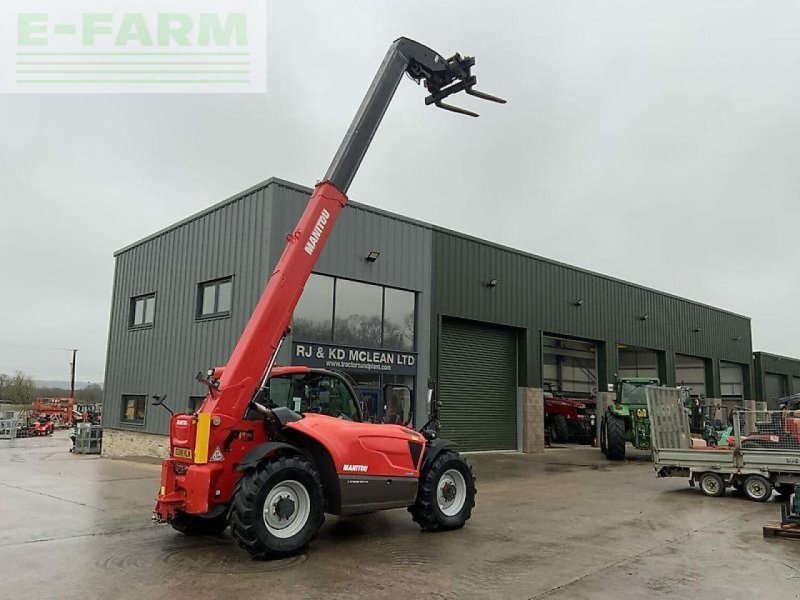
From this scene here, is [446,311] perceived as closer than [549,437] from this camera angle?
Yes

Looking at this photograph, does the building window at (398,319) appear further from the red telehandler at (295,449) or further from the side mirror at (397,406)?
the red telehandler at (295,449)

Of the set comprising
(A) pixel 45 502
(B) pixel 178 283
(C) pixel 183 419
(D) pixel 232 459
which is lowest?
(A) pixel 45 502

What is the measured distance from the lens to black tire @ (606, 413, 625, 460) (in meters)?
18.0

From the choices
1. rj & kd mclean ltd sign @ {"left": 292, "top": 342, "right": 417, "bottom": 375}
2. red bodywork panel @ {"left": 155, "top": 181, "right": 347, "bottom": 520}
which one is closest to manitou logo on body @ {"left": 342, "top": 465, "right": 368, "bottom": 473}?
red bodywork panel @ {"left": 155, "top": 181, "right": 347, "bottom": 520}

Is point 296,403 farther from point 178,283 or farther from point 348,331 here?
point 178,283

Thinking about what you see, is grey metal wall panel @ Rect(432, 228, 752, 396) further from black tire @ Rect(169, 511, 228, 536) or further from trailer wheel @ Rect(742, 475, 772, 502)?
black tire @ Rect(169, 511, 228, 536)

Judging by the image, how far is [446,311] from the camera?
18.0 meters

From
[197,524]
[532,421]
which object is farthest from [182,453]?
[532,421]

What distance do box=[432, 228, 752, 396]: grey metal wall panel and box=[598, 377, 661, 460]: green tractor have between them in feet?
10.0

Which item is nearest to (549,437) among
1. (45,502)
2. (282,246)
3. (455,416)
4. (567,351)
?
(567,351)

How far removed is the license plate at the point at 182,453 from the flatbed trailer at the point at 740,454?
9.29 m

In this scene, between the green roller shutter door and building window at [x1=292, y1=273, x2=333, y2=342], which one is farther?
the green roller shutter door

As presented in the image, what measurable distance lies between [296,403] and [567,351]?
78.3ft

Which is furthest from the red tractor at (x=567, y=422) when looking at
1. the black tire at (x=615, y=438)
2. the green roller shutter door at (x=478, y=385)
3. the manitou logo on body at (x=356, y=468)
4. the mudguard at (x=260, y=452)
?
the mudguard at (x=260, y=452)
